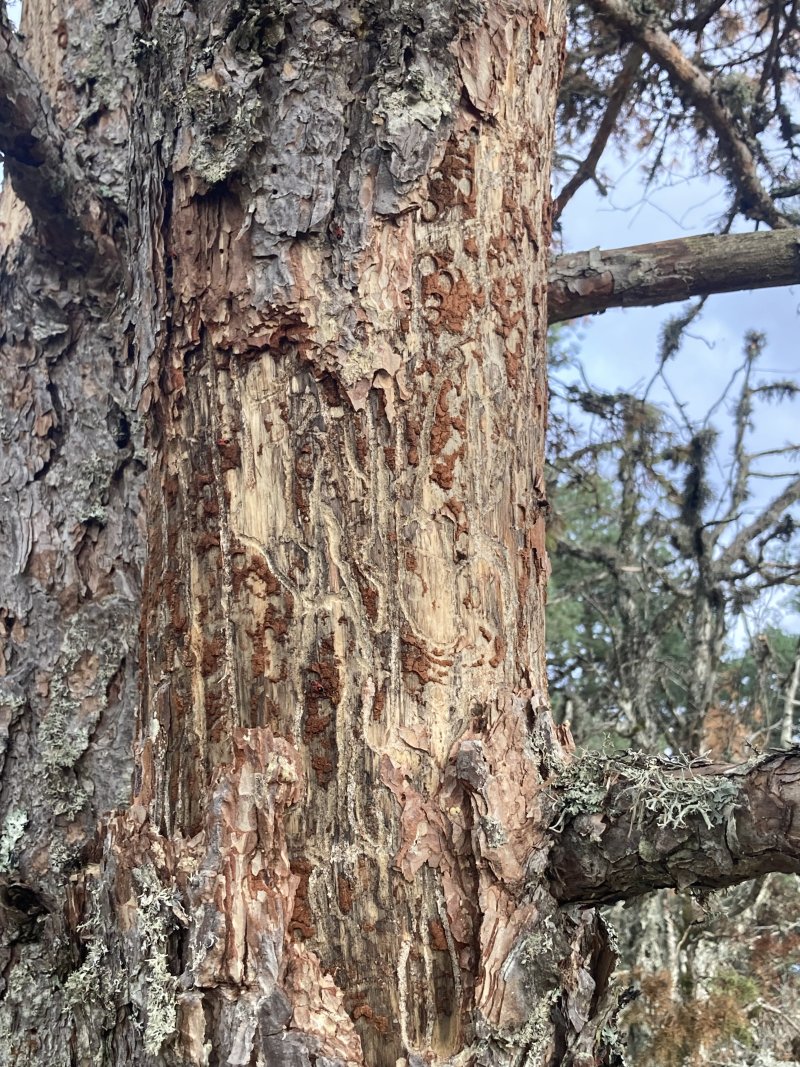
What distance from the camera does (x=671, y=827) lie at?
47.3 inches

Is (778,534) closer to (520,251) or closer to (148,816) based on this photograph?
(520,251)

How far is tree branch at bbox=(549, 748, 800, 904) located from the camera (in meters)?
1.16

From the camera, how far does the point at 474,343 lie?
1373 millimetres

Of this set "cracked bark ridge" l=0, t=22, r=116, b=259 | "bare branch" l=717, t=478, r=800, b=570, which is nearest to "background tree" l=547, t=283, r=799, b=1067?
"bare branch" l=717, t=478, r=800, b=570

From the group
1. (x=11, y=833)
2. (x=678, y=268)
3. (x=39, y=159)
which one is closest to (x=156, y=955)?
(x=11, y=833)

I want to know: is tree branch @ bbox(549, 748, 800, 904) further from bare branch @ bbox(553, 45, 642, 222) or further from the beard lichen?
bare branch @ bbox(553, 45, 642, 222)

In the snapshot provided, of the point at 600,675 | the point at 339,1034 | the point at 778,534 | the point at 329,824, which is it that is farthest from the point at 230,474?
the point at 600,675

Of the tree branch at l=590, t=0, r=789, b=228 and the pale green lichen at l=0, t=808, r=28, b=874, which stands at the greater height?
the tree branch at l=590, t=0, r=789, b=228

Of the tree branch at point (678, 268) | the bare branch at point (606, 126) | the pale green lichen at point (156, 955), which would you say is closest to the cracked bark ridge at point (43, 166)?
the tree branch at point (678, 268)

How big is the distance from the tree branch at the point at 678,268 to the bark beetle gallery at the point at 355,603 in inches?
42.8

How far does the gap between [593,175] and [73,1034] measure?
136 inches

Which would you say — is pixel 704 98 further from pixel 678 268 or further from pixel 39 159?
→ pixel 39 159

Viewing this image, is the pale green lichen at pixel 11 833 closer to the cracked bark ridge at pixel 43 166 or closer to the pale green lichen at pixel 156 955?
the pale green lichen at pixel 156 955

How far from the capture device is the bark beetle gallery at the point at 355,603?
1.17m
